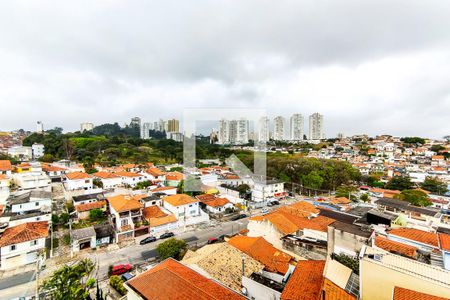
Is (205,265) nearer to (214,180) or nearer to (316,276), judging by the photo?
(316,276)

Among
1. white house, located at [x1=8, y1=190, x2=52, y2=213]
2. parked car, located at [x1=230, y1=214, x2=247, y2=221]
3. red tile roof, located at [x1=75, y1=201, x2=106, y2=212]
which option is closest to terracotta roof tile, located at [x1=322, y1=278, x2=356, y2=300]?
parked car, located at [x1=230, y1=214, x2=247, y2=221]

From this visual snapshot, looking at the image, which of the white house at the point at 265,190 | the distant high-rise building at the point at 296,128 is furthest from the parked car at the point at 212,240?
the distant high-rise building at the point at 296,128

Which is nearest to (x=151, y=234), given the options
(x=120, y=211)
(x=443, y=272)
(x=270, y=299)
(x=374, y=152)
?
(x=120, y=211)

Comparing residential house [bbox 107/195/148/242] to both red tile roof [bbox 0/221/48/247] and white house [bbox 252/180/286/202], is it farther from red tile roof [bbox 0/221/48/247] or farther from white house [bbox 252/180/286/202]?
white house [bbox 252/180/286/202]

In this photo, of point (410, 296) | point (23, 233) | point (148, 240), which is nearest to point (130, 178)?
point (148, 240)

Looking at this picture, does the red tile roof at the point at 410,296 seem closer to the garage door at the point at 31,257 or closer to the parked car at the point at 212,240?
the parked car at the point at 212,240

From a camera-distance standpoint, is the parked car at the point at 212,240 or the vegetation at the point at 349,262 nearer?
the vegetation at the point at 349,262

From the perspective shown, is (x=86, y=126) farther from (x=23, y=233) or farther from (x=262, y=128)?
(x=23, y=233)
